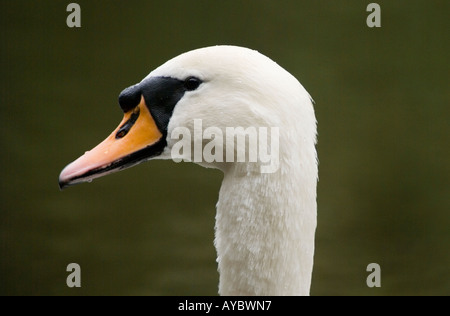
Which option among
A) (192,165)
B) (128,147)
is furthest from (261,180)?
(192,165)

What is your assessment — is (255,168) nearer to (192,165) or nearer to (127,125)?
(127,125)

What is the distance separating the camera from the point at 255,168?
1.87 metres

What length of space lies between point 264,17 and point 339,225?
1453 millimetres

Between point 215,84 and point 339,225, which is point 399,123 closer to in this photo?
point 339,225

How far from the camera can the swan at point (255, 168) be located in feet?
6.11

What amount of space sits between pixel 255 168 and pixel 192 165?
3043mm

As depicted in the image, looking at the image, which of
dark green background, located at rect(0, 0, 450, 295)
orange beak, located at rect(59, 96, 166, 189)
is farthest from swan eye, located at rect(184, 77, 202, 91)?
dark green background, located at rect(0, 0, 450, 295)

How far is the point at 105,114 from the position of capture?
16.2 ft

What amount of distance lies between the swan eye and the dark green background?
240 cm

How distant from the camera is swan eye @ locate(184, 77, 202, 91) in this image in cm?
195

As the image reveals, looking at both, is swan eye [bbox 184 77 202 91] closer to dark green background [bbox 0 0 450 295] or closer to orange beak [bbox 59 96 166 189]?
orange beak [bbox 59 96 166 189]

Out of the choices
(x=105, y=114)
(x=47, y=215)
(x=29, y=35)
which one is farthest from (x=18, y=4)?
(x=47, y=215)

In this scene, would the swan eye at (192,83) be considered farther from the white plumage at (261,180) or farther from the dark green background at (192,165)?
the dark green background at (192,165)

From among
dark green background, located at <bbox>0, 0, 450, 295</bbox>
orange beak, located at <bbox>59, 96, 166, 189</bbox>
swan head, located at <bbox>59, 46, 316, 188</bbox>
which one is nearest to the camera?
swan head, located at <bbox>59, 46, 316, 188</bbox>
